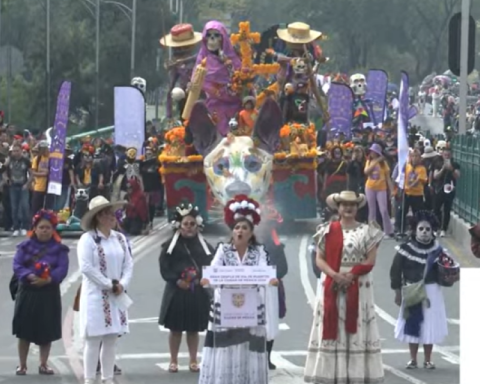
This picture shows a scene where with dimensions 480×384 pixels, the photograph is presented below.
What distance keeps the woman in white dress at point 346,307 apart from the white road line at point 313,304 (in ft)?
4.72

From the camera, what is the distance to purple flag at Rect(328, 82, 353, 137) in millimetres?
40250

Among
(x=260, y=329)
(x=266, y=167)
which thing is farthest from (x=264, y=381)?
(x=266, y=167)

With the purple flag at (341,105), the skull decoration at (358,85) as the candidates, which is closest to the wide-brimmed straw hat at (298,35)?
the purple flag at (341,105)

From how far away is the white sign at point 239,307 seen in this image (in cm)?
1214

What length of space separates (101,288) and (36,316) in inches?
70.2

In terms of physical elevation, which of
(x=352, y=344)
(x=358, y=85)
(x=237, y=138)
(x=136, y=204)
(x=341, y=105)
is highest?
(x=358, y=85)

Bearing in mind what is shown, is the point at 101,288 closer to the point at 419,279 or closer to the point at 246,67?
the point at 419,279

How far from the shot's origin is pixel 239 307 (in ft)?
39.9

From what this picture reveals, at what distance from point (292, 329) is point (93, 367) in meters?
4.61

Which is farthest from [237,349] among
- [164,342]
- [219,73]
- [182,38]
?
[182,38]

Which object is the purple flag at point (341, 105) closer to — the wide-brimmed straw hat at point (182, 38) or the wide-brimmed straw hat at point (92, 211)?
the wide-brimmed straw hat at point (182, 38)

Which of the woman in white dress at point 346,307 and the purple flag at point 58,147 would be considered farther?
the purple flag at point 58,147

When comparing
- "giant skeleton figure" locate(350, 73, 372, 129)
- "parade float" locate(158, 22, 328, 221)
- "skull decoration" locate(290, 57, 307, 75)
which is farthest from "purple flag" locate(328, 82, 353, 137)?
"parade float" locate(158, 22, 328, 221)

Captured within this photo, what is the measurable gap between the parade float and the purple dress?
11.3m
